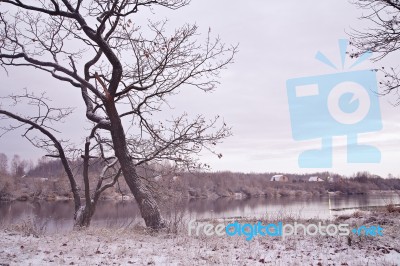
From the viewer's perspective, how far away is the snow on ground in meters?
5.77

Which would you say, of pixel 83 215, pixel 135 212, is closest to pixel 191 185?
pixel 135 212

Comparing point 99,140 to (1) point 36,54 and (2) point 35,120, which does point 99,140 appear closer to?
(2) point 35,120

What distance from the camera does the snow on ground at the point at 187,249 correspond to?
577 centimetres

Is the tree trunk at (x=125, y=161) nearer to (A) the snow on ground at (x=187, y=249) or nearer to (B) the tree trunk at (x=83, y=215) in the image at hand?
(A) the snow on ground at (x=187, y=249)

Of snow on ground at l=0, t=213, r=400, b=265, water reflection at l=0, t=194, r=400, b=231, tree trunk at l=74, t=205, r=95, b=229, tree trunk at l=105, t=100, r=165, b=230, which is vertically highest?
tree trunk at l=105, t=100, r=165, b=230

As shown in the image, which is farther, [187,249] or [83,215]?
[83,215]

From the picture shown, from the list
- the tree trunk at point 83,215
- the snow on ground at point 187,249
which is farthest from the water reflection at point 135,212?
the snow on ground at point 187,249

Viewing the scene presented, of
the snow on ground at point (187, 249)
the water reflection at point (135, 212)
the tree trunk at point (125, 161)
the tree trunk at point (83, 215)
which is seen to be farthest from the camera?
the water reflection at point (135, 212)

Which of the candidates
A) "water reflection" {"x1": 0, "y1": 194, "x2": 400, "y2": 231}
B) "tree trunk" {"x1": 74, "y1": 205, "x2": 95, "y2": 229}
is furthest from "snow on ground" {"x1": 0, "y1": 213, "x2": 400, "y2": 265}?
"tree trunk" {"x1": 74, "y1": 205, "x2": 95, "y2": 229}

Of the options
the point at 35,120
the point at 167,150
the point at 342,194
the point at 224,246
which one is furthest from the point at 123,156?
the point at 342,194

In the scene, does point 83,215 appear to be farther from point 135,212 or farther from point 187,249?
point 135,212

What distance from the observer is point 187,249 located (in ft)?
21.8

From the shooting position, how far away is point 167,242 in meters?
7.39

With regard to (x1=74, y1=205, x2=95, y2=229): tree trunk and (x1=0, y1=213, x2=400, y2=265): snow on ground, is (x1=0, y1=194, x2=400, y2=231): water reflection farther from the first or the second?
(x1=0, y1=213, x2=400, y2=265): snow on ground
